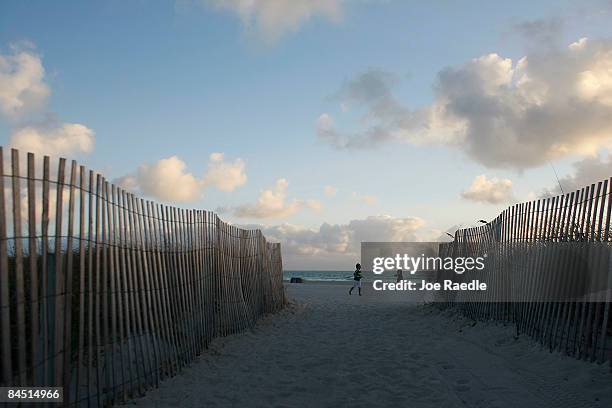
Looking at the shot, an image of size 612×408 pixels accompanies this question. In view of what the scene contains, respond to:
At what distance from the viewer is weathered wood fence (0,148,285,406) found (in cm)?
396

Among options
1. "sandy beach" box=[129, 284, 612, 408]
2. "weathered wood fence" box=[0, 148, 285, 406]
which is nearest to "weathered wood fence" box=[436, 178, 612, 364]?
"sandy beach" box=[129, 284, 612, 408]

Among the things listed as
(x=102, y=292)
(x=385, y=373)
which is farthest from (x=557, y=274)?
(x=102, y=292)

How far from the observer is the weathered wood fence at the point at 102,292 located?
13.0 ft

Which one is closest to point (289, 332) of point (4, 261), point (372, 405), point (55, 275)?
point (372, 405)

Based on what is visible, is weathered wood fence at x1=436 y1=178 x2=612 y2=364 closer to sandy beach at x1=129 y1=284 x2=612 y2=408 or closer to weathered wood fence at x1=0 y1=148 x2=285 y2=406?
sandy beach at x1=129 y1=284 x2=612 y2=408

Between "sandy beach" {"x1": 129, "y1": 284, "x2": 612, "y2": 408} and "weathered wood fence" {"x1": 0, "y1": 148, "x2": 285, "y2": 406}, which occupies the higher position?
"weathered wood fence" {"x1": 0, "y1": 148, "x2": 285, "y2": 406}

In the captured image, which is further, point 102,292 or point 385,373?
point 385,373

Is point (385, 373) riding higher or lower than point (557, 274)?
lower

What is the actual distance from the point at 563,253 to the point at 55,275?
245 inches

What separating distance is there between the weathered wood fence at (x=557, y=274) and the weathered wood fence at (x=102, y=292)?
495cm

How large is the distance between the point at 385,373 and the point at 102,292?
370cm

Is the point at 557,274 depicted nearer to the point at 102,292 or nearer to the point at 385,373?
the point at 385,373

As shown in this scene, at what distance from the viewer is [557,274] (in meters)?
7.41

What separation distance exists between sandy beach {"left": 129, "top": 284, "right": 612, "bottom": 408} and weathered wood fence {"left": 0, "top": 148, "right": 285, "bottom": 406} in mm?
439
